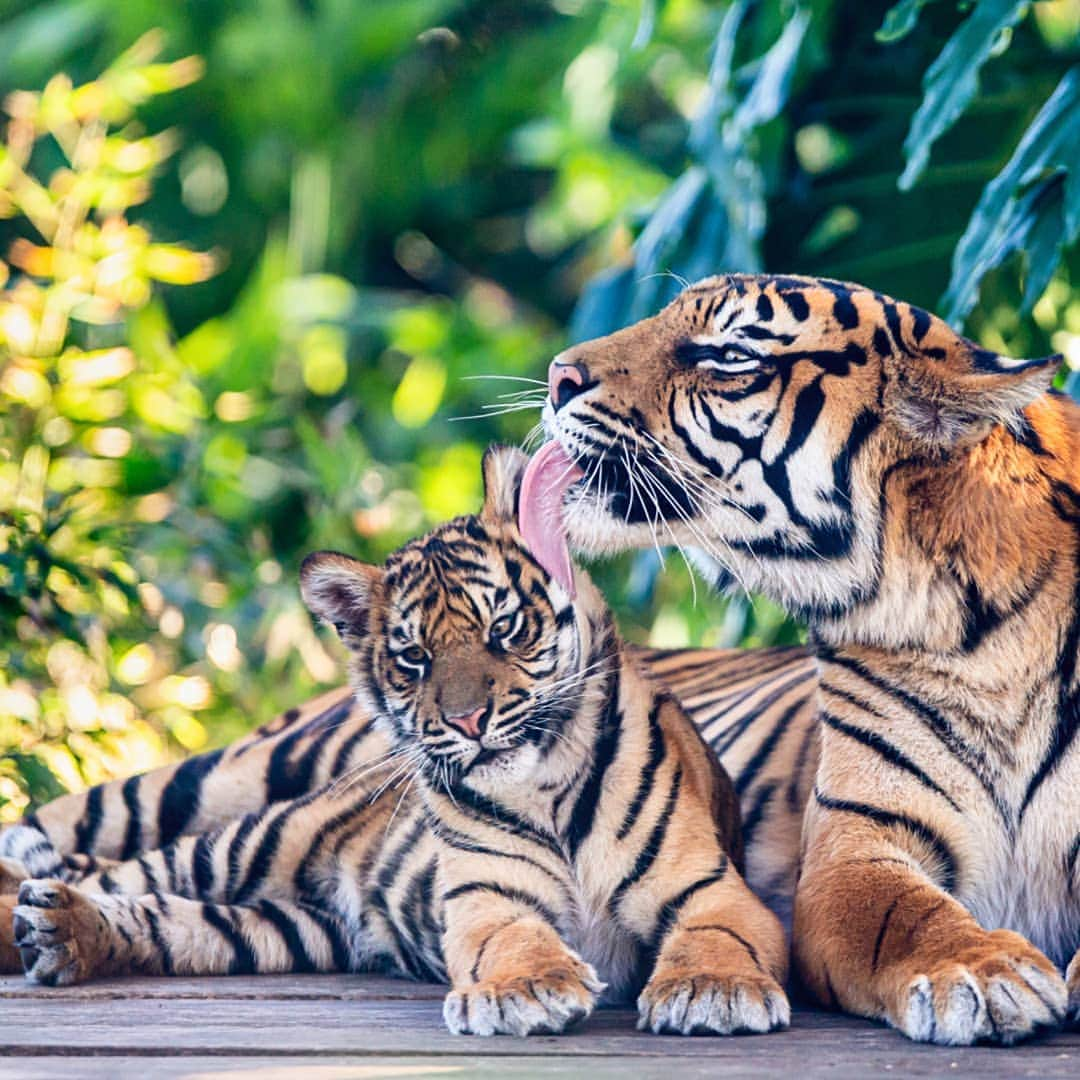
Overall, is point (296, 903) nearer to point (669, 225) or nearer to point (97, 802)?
point (97, 802)

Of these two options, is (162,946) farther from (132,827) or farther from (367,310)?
(367,310)

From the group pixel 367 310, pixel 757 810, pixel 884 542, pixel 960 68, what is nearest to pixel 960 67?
pixel 960 68

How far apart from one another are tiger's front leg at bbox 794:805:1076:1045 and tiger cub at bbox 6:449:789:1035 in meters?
0.08

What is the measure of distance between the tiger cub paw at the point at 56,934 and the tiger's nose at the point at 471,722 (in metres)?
0.61

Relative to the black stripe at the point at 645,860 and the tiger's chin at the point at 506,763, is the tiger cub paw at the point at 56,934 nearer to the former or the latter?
the tiger's chin at the point at 506,763

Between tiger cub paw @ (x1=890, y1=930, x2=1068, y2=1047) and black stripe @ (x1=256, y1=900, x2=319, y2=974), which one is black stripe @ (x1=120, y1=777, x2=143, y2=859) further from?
tiger cub paw @ (x1=890, y1=930, x2=1068, y2=1047)

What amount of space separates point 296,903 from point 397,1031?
880 millimetres

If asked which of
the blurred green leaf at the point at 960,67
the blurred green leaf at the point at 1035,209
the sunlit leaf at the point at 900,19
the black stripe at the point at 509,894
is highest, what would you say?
the sunlit leaf at the point at 900,19

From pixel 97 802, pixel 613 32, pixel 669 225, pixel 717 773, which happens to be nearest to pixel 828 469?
pixel 717 773

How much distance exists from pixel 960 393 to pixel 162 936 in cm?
142

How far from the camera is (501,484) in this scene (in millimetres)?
2682

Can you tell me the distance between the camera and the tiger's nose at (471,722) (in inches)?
94.7

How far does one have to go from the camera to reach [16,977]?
2.57 meters

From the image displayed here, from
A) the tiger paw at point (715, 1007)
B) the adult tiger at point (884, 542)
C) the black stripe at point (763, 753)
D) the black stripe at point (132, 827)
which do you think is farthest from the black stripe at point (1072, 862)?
the black stripe at point (132, 827)
